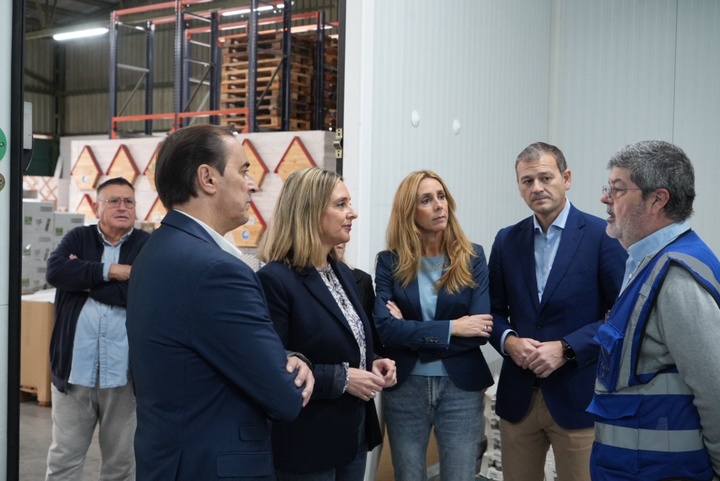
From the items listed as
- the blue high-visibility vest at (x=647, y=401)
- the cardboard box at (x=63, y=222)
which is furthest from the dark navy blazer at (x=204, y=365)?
the cardboard box at (x=63, y=222)

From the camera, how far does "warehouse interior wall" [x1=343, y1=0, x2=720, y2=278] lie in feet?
14.2

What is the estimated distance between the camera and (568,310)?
344 cm

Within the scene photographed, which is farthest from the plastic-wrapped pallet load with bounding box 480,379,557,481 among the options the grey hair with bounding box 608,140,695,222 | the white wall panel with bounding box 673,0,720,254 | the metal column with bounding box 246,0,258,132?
the metal column with bounding box 246,0,258,132

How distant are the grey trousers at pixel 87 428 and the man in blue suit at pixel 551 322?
2.18 metres

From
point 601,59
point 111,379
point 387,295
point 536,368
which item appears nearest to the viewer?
point 536,368

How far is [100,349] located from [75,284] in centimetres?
39

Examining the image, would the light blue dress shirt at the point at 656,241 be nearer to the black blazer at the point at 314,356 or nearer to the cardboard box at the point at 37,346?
the black blazer at the point at 314,356

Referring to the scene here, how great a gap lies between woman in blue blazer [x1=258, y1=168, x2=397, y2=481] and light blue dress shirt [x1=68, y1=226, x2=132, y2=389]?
156 centimetres

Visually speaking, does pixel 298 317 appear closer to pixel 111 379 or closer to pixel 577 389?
pixel 577 389

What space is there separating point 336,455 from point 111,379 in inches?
72.3

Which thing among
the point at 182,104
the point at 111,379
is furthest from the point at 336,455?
the point at 182,104

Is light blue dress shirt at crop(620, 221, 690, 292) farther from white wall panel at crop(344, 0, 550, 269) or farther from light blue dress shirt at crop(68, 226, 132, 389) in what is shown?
light blue dress shirt at crop(68, 226, 132, 389)

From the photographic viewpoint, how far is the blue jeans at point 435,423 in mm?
3510

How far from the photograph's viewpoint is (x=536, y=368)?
3355 mm
